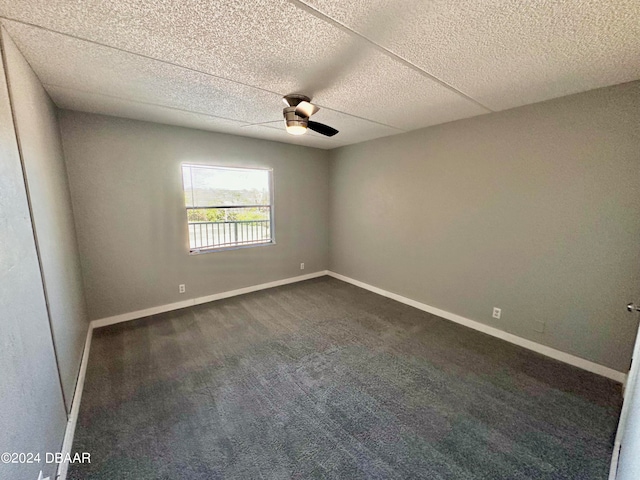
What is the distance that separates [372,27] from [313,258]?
3.83 metres

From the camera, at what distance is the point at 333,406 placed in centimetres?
185

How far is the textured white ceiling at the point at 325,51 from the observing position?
119 centimetres

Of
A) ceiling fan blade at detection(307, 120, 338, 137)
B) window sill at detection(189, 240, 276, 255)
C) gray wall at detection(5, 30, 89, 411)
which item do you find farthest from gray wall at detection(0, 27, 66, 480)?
window sill at detection(189, 240, 276, 255)

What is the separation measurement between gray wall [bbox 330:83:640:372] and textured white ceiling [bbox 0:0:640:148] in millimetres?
312

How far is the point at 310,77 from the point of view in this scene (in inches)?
73.0

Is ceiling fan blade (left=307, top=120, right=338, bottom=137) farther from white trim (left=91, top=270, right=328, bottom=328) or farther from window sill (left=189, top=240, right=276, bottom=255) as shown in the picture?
white trim (left=91, top=270, right=328, bottom=328)

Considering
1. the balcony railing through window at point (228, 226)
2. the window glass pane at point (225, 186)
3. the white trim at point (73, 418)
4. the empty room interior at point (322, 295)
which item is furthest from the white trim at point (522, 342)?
the white trim at point (73, 418)

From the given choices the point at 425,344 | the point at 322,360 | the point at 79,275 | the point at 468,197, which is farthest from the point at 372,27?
the point at 79,275

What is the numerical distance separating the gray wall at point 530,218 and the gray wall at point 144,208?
2.17 m

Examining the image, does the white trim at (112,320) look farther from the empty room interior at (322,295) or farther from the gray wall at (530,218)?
the gray wall at (530,218)

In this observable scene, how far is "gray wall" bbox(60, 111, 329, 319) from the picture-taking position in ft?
8.93

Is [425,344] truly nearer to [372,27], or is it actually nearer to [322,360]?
[322,360]

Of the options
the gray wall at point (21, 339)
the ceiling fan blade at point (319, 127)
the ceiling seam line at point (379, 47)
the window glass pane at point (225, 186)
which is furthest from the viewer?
the window glass pane at point (225, 186)

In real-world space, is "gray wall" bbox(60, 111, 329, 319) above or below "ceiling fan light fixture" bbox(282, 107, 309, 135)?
below
